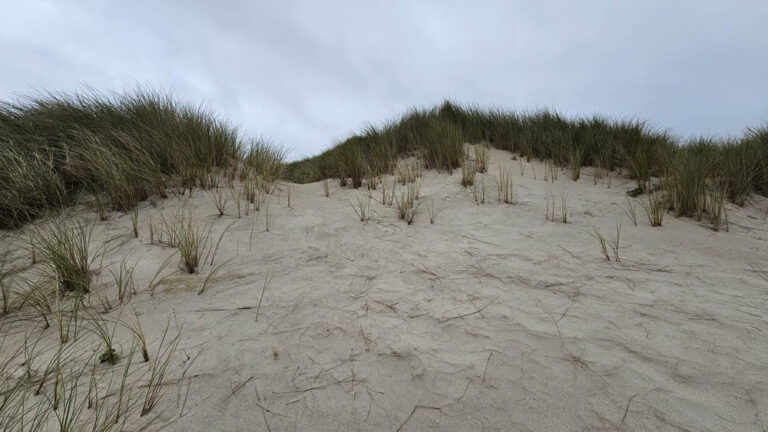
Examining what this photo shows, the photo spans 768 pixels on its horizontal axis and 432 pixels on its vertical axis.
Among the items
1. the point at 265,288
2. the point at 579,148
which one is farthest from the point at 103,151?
the point at 579,148

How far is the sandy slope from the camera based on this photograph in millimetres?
1514

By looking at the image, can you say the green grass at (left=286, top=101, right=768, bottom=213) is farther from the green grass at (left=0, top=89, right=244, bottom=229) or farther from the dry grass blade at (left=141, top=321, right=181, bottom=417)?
the dry grass blade at (left=141, top=321, right=181, bottom=417)

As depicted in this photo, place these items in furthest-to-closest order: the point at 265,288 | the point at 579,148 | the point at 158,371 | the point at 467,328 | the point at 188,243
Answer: the point at 579,148 < the point at 188,243 < the point at 265,288 < the point at 467,328 < the point at 158,371

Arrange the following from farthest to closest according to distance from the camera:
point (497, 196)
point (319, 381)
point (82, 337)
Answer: point (497, 196) → point (82, 337) → point (319, 381)

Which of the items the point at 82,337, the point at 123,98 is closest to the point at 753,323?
the point at 82,337

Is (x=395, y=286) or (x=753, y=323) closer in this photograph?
(x=753, y=323)

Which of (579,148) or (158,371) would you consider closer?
(158,371)

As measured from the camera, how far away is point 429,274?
2.79 meters

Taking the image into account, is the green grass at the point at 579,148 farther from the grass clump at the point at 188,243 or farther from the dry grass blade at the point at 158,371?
the dry grass blade at the point at 158,371

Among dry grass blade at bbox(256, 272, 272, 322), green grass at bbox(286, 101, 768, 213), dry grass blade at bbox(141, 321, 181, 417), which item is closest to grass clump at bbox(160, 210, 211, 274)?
dry grass blade at bbox(256, 272, 272, 322)

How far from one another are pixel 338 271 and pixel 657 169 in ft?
17.1

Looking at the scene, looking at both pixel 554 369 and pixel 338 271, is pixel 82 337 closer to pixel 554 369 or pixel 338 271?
pixel 338 271

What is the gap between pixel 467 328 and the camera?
81.9 inches

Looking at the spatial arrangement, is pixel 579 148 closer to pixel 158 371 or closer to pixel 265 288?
pixel 265 288
